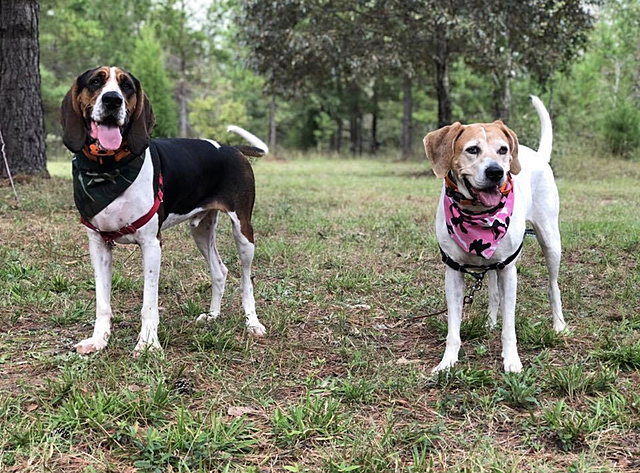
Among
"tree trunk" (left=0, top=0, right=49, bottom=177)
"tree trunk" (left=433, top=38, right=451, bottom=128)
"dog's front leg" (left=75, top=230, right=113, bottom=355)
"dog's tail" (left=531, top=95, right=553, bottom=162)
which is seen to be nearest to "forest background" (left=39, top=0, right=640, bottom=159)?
"tree trunk" (left=433, top=38, right=451, bottom=128)

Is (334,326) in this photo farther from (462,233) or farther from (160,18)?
(160,18)

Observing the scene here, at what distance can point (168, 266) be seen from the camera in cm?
549

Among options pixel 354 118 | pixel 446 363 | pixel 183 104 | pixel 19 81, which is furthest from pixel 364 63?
pixel 183 104

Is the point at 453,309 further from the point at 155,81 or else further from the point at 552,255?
the point at 155,81

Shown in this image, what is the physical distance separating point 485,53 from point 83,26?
23870 millimetres

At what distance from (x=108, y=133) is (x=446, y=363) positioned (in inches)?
91.5

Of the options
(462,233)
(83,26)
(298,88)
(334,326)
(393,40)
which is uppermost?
(83,26)

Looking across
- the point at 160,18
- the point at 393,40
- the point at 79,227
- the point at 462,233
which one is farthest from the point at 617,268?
the point at 160,18


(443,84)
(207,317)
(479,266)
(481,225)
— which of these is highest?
(443,84)

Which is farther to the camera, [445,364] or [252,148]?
[252,148]

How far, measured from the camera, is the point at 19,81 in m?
8.34

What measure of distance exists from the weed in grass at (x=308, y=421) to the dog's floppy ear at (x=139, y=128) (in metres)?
1.72

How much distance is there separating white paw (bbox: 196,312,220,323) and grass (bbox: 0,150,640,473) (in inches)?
3.8

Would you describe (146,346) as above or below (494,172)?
below
